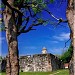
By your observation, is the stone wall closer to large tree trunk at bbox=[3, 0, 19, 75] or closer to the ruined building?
the ruined building

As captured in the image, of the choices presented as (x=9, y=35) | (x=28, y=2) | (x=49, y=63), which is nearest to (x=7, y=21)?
(x=9, y=35)

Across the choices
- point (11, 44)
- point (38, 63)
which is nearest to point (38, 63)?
point (38, 63)

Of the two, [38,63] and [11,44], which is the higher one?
[38,63]

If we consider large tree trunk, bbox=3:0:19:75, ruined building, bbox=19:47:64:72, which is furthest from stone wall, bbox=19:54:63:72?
large tree trunk, bbox=3:0:19:75

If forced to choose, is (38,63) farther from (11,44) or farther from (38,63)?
(11,44)

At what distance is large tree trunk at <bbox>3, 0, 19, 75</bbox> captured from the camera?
1462cm

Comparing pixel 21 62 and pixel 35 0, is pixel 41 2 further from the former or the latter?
pixel 21 62

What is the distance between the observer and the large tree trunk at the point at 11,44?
14.6 metres

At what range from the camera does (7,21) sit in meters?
15.3

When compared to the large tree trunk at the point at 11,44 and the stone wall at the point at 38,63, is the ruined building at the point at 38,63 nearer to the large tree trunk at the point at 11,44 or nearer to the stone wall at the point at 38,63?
the stone wall at the point at 38,63

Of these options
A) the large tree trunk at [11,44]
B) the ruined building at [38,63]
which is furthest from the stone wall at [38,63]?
the large tree trunk at [11,44]

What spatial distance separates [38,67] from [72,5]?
2765 centimetres

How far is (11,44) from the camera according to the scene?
49.4 feet

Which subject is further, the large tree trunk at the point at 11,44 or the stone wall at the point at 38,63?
the stone wall at the point at 38,63
